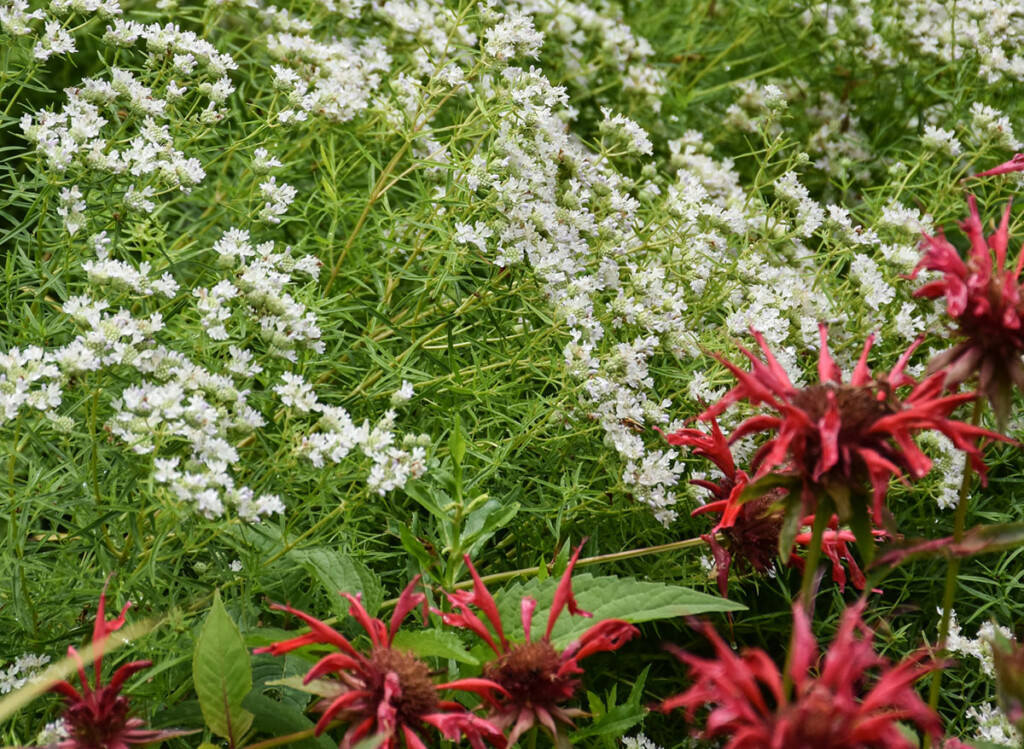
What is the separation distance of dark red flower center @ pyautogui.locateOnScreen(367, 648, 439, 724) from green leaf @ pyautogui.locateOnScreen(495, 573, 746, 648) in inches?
→ 5.7

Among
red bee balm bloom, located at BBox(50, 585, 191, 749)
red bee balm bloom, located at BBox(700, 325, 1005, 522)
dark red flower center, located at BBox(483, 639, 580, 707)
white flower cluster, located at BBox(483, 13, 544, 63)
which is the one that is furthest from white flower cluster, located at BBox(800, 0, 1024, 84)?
red bee balm bloom, located at BBox(50, 585, 191, 749)

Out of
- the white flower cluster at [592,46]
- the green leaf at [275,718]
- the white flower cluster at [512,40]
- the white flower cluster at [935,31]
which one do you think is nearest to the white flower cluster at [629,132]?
the white flower cluster at [512,40]

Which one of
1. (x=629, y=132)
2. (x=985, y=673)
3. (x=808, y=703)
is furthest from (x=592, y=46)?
(x=808, y=703)

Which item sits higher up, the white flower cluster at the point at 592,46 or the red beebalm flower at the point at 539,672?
the white flower cluster at the point at 592,46

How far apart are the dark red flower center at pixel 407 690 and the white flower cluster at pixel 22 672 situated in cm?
35

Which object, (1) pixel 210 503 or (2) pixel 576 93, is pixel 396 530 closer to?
(1) pixel 210 503

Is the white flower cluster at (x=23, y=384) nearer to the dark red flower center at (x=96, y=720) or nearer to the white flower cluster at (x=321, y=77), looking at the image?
the dark red flower center at (x=96, y=720)

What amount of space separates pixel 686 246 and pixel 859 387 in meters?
0.52

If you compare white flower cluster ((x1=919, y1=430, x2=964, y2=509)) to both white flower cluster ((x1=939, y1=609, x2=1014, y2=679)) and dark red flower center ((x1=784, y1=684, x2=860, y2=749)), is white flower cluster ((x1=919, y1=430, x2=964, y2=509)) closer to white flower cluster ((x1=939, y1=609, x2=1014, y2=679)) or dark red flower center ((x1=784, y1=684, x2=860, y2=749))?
white flower cluster ((x1=939, y1=609, x2=1014, y2=679))

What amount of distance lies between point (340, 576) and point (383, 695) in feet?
0.60

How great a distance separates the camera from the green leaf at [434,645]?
0.91m

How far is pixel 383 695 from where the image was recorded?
85cm

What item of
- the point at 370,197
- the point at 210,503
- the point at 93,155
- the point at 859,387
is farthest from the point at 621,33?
the point at 210,503

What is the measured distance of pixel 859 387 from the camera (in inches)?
33.7
